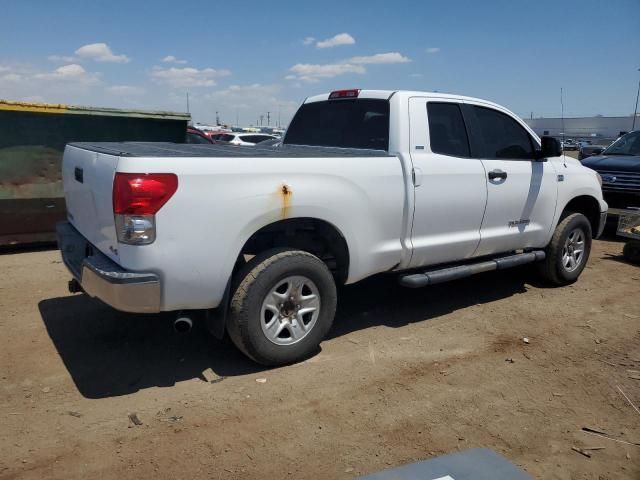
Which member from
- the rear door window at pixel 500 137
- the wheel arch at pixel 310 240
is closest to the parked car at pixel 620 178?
the rear door window at pixel 500 137

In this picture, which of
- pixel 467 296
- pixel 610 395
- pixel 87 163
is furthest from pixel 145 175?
pixel 467 296

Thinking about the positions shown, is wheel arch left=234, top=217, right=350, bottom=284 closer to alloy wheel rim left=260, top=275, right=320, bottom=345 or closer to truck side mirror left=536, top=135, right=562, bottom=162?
alloy wheel rim left=260, top=275, right=320, bottom=345

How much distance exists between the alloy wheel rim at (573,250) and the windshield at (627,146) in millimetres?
4745

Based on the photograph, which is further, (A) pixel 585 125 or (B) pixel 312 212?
(A) pixel 585 125

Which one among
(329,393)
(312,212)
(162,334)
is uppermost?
(312,212)

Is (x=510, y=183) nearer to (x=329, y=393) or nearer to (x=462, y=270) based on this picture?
(x=462, y=270)

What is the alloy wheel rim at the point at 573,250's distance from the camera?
605cm

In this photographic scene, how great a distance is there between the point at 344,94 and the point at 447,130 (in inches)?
40.1

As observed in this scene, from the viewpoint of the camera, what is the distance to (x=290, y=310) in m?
3.88

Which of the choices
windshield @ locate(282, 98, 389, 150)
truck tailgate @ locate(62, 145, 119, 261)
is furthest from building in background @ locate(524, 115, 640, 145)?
truck tailgate @ locate(62, 145, 119, 261)

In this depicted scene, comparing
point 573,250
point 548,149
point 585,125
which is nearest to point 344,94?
point 548,149

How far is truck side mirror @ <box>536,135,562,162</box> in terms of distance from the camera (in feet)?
17.8

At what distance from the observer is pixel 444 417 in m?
3.33

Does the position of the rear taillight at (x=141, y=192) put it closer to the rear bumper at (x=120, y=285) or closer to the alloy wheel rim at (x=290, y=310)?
the rear bumper at (x=120, y=285)
